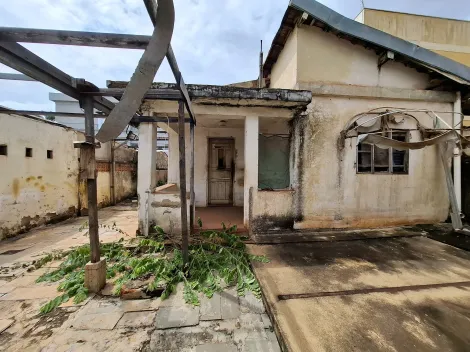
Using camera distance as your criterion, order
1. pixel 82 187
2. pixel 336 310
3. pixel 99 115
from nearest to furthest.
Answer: pixel 336 310 < pixel 99 115 < pixel 82 187

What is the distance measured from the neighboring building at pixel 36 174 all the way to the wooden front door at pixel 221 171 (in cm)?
446

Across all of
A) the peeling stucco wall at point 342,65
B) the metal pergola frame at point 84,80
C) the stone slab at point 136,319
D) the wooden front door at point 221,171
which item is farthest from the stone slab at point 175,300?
the peeling stucco wall at point 342,65

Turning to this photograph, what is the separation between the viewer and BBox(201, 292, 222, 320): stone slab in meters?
2.27

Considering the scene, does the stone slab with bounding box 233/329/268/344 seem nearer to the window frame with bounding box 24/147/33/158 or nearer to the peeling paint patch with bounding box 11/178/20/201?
the peeling paint patch with bounding box 11/178/20/201

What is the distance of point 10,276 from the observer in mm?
3047

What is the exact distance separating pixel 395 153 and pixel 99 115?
693 centimetres

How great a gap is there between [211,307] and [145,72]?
2522mm

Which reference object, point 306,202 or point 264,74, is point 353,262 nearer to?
point 306,202

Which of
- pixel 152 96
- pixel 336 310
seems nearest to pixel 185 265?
pixel 336 310

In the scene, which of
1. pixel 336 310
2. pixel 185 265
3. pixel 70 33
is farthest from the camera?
pixel 185 265

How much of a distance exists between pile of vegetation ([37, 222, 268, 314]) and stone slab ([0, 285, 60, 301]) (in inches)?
3.9

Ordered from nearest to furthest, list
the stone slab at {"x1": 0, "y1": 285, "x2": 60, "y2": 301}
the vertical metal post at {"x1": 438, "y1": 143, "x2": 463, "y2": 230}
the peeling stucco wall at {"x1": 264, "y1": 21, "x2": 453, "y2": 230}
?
the stone slab at {"x1": 0, "y1": 285, "x2": 60, "y2": 301}, the vertical metal post at {"x1": 438, "y1": 143, "x2": 463, "y2": 230}, the peeling stucco wall at {"x1": 264, "y1": 21, "x2": 453, "y2": 230}

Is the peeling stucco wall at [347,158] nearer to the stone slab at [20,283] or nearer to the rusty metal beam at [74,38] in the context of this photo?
the rusty metal beam at [74,38]

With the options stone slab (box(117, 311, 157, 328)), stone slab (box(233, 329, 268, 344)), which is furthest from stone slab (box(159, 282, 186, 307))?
stone slab (box(233, 329, 268, 344))
